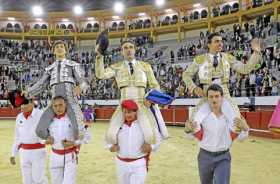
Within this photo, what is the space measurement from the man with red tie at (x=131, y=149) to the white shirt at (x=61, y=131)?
1.89ft

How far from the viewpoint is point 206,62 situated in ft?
14.3

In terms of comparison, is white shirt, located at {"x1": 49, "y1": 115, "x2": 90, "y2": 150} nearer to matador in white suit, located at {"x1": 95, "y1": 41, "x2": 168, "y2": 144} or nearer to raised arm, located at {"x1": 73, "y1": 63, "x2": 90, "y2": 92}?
raised arm, located at {"x1": 73, "y1": 63, "x2": 90, "y2": 92}

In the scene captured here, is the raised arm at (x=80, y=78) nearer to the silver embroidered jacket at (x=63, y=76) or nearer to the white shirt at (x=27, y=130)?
the silver embroidered jacket at (x=63, y=76)

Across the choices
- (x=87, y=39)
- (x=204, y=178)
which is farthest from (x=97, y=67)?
(x=87, y=39)

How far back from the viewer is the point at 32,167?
14.0 ft

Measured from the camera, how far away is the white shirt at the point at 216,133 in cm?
354

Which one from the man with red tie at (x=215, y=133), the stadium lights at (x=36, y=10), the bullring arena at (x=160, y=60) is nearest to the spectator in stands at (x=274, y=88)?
the bullring arena at (x=160, y=60)

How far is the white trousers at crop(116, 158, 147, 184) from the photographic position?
3.43 meters

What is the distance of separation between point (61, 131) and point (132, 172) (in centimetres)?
91

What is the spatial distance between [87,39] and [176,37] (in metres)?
8.63

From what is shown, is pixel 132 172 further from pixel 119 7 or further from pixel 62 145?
pixel 119 7

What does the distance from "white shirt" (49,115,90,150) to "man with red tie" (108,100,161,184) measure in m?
0.58

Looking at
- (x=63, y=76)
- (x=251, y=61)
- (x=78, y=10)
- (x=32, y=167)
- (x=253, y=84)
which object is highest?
(x=78, y=10)

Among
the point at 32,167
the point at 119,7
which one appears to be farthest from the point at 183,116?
the point at 119,7
